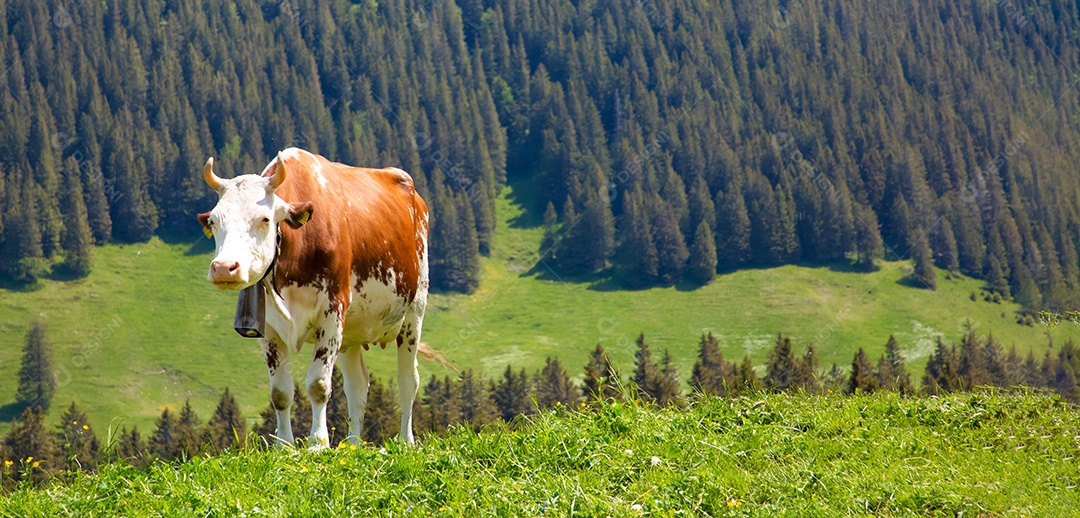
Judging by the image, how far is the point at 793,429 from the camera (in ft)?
35.3

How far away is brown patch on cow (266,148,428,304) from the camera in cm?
1185

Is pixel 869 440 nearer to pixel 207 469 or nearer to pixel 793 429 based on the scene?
pixel 793 429

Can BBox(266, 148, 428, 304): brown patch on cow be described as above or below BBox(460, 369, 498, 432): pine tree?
above

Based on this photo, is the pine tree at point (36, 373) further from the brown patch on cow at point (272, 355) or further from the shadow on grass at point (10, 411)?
the brown patch on cow at point (272, 355)

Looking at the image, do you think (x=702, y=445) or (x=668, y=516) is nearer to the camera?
(x=668, y=516)

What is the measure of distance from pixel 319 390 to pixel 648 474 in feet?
14.1

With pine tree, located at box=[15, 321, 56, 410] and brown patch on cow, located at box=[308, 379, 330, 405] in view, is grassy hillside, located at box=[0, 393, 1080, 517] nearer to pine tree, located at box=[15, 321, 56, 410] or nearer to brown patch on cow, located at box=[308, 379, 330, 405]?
brown patch on cow, located at box=[308, 379, 330, 405]

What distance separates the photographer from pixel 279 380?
39.3 feet

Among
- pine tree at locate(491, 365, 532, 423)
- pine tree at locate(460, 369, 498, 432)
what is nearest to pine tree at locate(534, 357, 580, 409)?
pine tree at locate(491, 365, 532, 423)

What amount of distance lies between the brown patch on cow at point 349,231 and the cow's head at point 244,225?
447 millimetres

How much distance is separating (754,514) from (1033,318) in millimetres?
197719

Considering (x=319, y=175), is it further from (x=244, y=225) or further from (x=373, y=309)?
(x=244, y=225)

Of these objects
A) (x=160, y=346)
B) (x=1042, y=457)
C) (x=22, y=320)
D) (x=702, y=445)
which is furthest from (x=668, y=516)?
(x=22, y=320)

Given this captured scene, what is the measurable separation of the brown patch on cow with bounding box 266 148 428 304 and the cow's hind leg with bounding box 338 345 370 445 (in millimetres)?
1039
